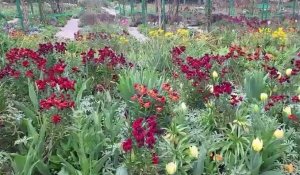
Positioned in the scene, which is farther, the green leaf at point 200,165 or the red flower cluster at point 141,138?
the green leaf at point 200,165

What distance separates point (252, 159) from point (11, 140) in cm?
178

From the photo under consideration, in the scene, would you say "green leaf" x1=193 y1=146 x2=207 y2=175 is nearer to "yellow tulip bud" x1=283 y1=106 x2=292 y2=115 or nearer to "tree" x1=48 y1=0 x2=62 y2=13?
"yellow tulip bud" x1=283 y1=106 x2=292 y2=115

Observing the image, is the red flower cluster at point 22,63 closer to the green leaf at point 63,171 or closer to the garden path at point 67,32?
the green leaf at point 63,171

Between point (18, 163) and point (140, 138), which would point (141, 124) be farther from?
point (18, 163)

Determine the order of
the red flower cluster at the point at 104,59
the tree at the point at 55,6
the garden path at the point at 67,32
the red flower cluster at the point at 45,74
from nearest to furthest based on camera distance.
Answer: the red flower cluster at the point at 45,74 < the red flower cluster at the point at 104,59 < the garden path at the point at 67,32 < the tree at the point at 55,6

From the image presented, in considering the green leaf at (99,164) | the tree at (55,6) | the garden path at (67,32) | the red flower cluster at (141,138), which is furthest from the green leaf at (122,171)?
the tree at (55,6)

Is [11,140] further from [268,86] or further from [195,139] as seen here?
[268,86]

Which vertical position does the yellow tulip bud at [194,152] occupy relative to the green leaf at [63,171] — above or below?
above

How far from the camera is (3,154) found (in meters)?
2.79

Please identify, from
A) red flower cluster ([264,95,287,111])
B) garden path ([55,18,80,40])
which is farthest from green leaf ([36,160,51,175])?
garden path ([55,18,80,40])

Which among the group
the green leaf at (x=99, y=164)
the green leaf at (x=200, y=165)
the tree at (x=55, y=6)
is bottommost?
the tree at (x=55, y=6)

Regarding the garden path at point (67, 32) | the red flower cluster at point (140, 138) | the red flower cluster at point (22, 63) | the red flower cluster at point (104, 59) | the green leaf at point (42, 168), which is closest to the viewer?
the red flower cluster at point (140, 138)

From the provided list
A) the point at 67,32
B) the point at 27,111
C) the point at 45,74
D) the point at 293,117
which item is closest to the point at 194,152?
the point at 293,117

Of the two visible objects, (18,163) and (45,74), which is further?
(45,74)
